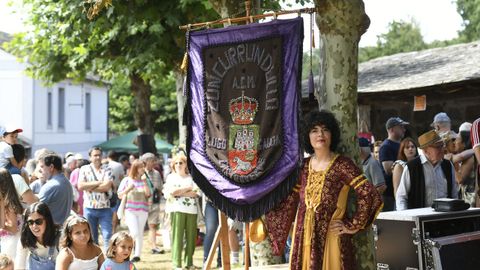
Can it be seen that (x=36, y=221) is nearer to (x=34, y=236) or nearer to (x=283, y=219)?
(x=34, y=236)

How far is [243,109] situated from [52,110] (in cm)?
2977

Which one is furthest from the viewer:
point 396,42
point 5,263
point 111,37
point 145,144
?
point 396,42

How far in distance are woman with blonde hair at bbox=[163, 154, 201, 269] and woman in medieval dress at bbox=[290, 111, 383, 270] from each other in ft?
15.4

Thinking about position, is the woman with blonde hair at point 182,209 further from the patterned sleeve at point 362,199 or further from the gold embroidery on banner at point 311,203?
the patterned sleeve at point 362,199

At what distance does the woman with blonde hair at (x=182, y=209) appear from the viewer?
1038 centimetres

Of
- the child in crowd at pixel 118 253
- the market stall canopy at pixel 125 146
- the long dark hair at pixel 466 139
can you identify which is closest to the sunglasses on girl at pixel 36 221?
the child in crowd at pixel 118 253

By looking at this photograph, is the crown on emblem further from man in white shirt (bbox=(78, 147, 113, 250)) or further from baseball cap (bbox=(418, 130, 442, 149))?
man in white shirt (bbox=(78, 147, 113, 250))

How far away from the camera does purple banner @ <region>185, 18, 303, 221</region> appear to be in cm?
633

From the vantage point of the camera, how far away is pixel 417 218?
6039 mm

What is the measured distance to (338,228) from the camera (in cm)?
561

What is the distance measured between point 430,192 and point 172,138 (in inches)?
1570

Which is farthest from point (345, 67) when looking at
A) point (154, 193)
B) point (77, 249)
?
point (154, 193)

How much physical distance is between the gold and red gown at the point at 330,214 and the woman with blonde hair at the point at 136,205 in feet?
20.2

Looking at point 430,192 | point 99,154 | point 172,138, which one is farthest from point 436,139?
point 172,138
